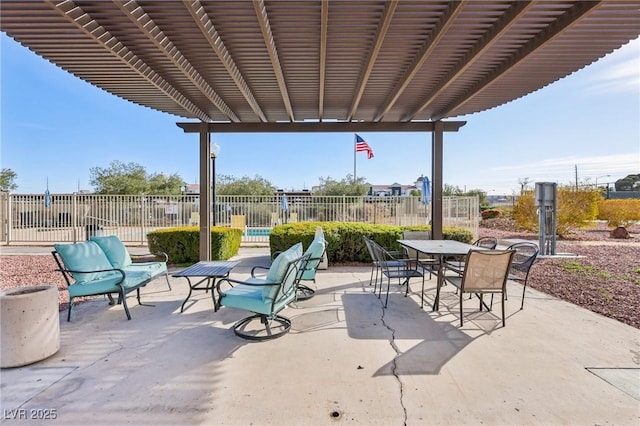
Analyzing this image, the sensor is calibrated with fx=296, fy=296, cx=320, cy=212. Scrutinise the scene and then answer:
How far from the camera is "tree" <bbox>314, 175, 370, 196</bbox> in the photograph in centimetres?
2448

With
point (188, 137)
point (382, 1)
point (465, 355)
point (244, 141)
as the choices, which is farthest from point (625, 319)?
point (244, 141)

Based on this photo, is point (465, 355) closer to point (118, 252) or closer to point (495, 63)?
point (495, 63)

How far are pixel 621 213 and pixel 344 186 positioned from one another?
16424 mm

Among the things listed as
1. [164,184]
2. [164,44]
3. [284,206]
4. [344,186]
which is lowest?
[284,206]

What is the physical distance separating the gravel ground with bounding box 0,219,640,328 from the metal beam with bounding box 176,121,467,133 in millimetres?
3881

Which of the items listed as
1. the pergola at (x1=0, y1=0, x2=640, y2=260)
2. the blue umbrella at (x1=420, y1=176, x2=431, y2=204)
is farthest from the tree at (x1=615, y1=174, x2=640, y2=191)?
the pergola at (x1=0, y1=0, x2=640, y2=260)

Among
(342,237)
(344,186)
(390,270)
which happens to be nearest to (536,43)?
(390,270)

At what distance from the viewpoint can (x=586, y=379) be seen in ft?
8.24

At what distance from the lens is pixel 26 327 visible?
2.67 meters

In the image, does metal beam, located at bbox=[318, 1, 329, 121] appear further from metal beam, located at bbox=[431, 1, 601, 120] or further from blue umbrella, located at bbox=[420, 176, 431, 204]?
blue umbrella, located at bbox=[420, 176, 431, 204]

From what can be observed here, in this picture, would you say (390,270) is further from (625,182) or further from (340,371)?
(625,182)

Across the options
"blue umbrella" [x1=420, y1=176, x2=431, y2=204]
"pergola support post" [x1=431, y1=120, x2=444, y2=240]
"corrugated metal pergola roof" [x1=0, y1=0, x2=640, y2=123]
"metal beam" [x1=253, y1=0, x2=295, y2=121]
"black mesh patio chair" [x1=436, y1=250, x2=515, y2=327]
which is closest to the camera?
"metal beam" [x1=253, y1=0, x2=295, y2=121]

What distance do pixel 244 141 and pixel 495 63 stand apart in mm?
30186

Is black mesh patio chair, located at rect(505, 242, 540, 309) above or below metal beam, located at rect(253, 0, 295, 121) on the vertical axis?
below
